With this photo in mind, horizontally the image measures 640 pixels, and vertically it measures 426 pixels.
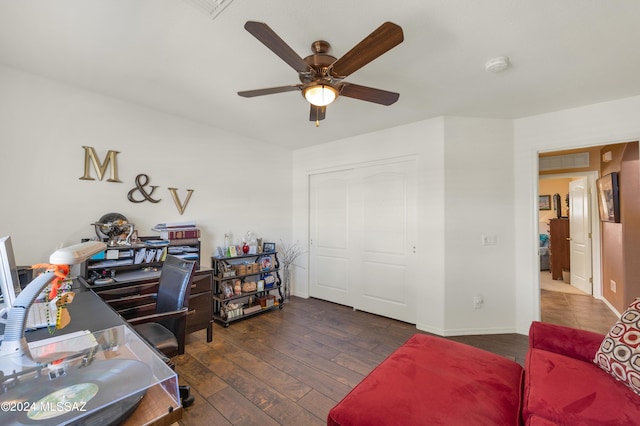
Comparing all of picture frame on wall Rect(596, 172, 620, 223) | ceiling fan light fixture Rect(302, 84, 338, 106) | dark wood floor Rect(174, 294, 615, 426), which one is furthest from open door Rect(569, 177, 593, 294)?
ceiling fan light fixture Rect(302, 84, 338, 106)

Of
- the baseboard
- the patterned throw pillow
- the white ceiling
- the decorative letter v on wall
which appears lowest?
the baseboard

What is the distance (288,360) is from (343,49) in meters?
2.63

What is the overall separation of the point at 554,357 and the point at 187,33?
3034 mm

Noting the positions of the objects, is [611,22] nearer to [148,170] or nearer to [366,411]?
[366,411]

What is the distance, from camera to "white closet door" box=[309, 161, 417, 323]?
11.1 feet

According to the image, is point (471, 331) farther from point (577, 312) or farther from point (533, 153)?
point (533, 153)

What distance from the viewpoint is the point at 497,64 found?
195cm

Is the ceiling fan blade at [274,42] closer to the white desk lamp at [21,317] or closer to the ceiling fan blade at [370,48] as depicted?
the ceiling fan blade at [370,48]

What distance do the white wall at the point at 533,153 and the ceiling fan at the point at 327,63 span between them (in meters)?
2.12

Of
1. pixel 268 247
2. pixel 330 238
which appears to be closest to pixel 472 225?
pixel 330 238

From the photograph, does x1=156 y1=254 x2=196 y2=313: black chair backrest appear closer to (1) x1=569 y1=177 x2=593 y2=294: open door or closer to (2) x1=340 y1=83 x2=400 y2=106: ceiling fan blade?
(2) x1=340 y1=83 x2=400 y2=106: ceiling fan blade

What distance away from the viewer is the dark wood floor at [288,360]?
1.83m

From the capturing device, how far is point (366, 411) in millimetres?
1153

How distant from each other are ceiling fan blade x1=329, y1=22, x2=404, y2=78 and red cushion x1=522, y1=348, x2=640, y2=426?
182 centimetres
